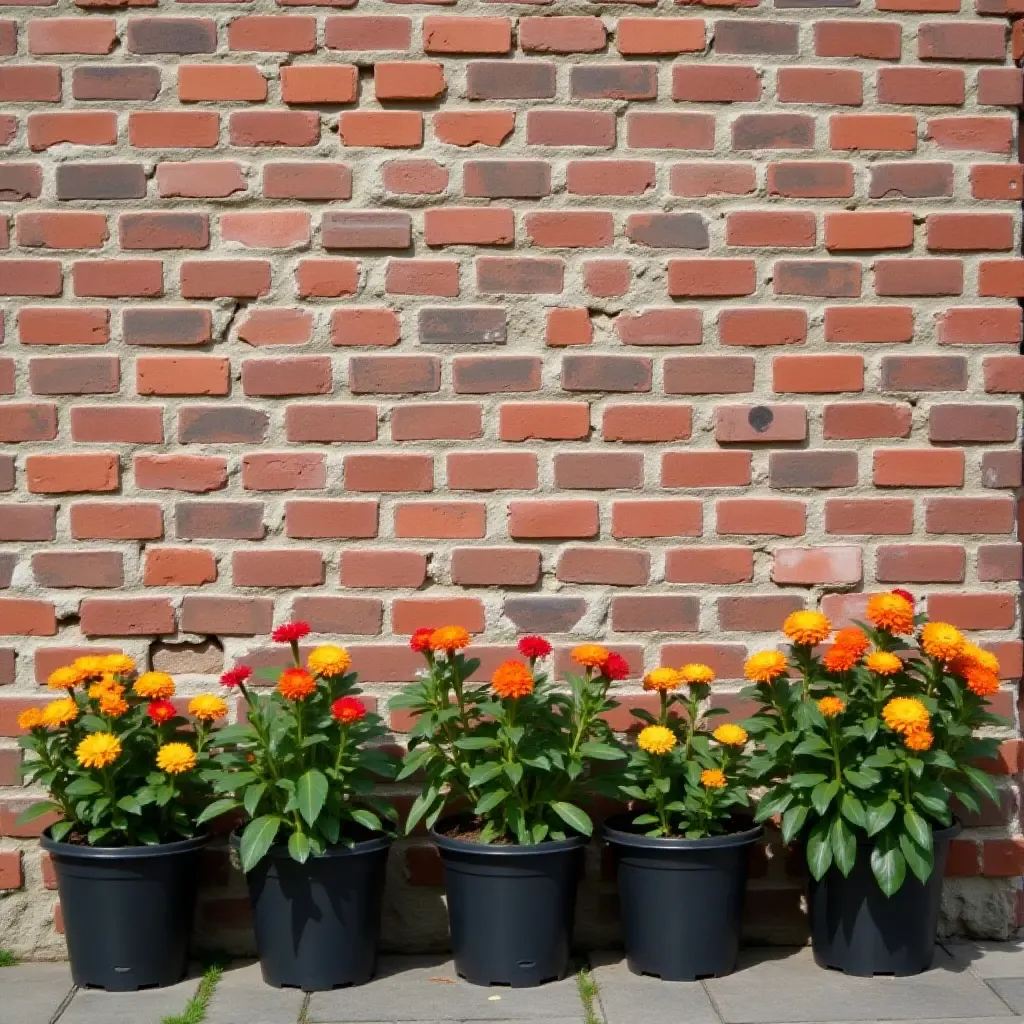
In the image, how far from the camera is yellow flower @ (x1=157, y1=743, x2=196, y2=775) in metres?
2.64

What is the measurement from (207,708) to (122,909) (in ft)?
1.46

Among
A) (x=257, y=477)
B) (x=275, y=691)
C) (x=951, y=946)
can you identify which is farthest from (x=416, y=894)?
(x=951, y=946)

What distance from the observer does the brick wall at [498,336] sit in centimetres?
290

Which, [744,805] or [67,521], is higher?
[67,521]

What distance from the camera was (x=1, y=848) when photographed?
2.92m

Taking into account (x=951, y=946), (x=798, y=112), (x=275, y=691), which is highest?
(x=798, y=112)

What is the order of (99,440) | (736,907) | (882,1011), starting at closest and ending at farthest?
1. (882,1011)
2. (736,907)
3. (99,440)

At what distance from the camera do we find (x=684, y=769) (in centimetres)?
275

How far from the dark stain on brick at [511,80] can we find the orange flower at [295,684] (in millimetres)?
1361

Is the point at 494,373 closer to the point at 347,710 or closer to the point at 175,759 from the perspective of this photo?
the point at 347,710

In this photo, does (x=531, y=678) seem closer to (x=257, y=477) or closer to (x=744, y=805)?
(x=744, y=805)

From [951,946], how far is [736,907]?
577 millimetres

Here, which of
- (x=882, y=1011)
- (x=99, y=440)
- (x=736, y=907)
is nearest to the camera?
(x=882, y=1011)

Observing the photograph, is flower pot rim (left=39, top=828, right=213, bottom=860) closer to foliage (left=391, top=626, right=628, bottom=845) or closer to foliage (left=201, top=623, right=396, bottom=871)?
foliage (left=201, top=623, right=396, bottom=871)
